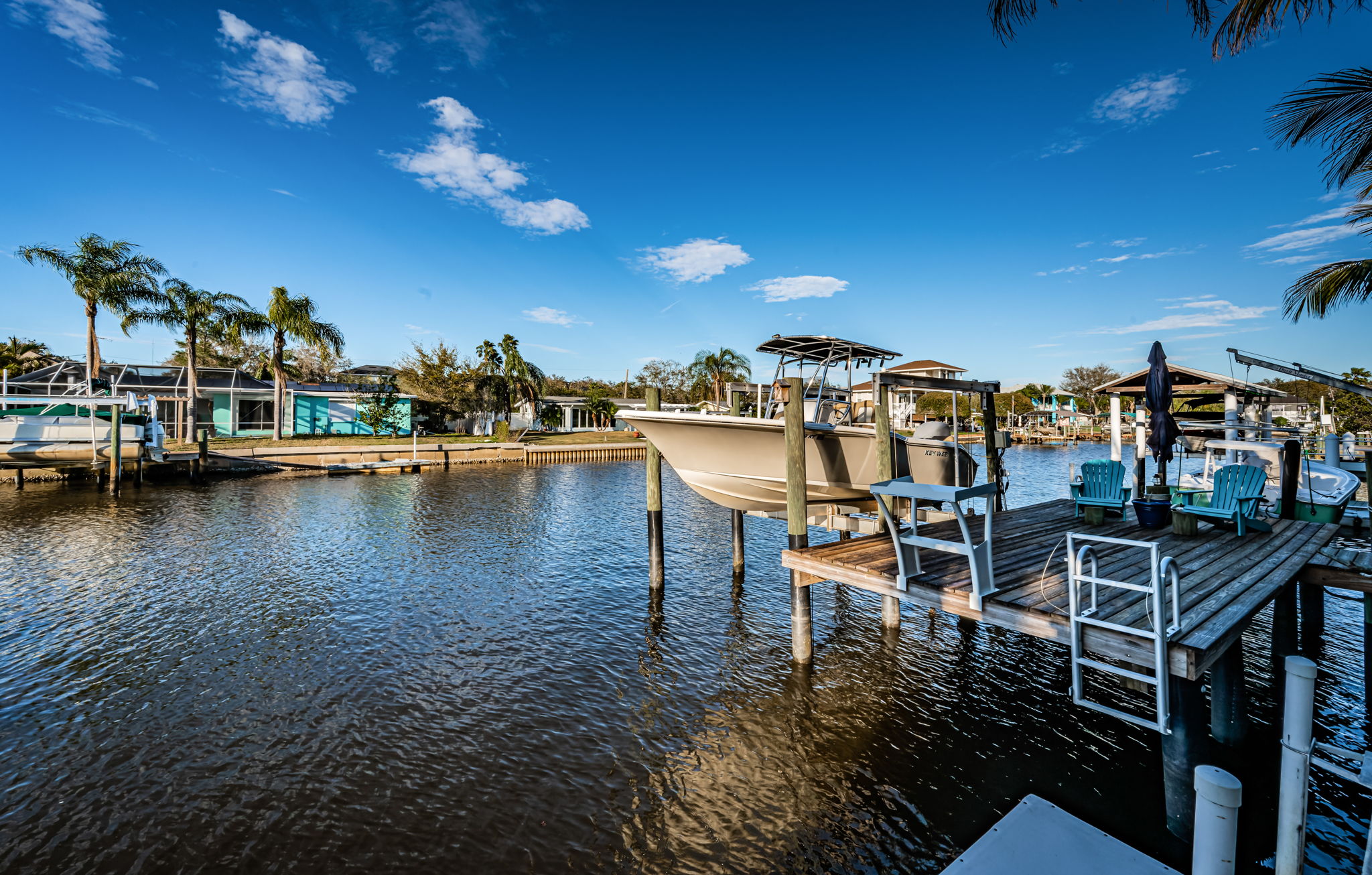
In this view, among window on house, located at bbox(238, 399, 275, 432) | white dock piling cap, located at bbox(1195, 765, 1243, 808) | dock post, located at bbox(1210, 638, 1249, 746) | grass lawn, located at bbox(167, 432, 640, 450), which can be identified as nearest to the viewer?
white dock piling cap, located at bbox(1195, 765, 1243, 808)

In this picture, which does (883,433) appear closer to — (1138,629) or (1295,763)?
(1138,629)

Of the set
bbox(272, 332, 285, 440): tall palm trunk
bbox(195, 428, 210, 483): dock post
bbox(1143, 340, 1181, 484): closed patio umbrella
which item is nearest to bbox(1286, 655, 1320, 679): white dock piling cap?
bbox(1143, 340, 1181, 484): closed patio umbrella

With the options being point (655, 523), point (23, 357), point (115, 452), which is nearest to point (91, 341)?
point (115, 452)

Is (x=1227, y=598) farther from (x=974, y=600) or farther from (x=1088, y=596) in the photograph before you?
(x=974, y=600)

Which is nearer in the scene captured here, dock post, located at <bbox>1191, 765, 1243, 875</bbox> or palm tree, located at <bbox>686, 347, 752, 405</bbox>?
dock post, located at <bbox>1191, 765, 1243, 875</bbox>

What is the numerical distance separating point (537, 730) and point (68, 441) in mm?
29566

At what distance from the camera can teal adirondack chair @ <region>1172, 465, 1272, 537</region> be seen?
6785 mm

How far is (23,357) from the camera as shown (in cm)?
4306

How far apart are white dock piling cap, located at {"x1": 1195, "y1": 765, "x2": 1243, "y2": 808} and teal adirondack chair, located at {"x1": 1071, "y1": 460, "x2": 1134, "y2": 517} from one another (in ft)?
19.5

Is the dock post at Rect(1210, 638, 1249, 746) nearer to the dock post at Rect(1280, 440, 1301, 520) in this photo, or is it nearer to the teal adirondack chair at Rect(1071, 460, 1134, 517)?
the teal adirondack chair at Rect(1071, 460, 1134, 517)

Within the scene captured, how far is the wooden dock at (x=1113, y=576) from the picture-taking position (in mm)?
4203

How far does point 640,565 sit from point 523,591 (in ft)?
9.43

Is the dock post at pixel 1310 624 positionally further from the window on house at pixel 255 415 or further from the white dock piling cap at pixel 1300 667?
the window on house at pixel 255 415

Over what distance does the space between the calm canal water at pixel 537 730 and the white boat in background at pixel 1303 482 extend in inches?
82.1
